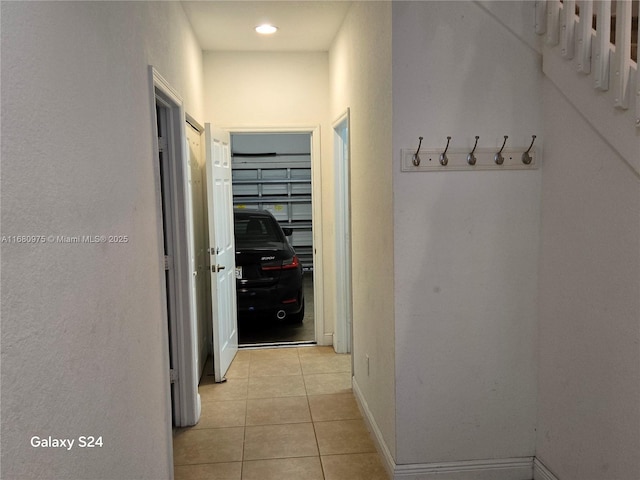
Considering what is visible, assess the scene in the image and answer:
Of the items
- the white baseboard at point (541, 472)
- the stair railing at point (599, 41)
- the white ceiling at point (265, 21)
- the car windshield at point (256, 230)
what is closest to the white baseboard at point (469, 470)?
the white baseboard at point (541, 472)

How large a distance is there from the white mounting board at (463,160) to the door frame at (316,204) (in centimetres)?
227

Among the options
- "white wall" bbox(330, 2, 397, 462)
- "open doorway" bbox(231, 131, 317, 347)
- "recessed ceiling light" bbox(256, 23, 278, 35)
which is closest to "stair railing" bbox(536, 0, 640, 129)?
"white wall" bbox(330, 2, 397, 462)

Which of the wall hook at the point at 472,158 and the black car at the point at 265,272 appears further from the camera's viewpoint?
the black car at the point at 265,272

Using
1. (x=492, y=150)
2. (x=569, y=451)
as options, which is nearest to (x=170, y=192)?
(x=492, y=150)

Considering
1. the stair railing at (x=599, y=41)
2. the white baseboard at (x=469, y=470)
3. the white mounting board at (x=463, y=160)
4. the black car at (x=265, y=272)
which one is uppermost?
the stair railing at (x=599, y=41)

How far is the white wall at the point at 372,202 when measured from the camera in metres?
2.42

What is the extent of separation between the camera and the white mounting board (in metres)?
2.29

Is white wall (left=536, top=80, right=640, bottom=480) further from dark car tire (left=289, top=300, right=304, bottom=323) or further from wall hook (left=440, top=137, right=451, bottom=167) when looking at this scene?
dark car tire (left=289, top=300, right=304, bottom=323)

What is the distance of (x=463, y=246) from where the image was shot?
2.36m

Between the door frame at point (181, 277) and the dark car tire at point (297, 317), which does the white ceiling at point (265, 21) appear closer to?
the door frame at point (181, 277)

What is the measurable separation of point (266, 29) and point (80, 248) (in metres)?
2.83

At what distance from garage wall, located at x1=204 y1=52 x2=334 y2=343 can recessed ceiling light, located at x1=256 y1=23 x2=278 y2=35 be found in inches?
22.4

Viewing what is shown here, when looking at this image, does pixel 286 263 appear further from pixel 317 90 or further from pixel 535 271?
pixel 535 271

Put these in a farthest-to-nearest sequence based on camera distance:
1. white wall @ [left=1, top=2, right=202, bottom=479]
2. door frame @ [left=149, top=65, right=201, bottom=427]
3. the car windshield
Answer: the car windshield < door frame @ [left=149, top=65, right=201, bottom=427] < white wall @ [left=1, top=2, right=202, bottom=479]
